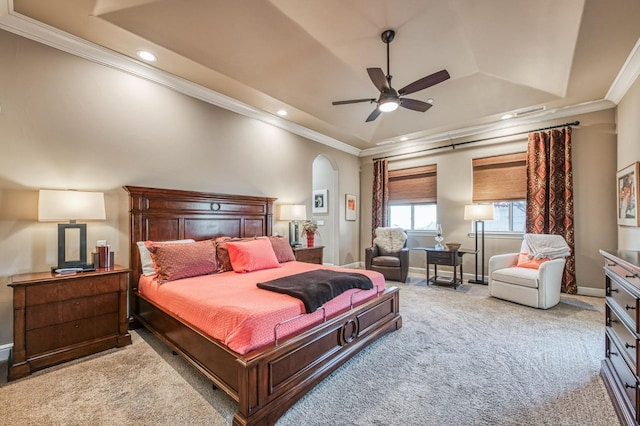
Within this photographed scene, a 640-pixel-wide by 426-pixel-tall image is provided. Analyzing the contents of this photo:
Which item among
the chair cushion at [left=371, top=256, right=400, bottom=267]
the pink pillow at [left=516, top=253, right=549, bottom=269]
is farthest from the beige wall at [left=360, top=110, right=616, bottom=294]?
the chair cushion at [left=371, top=256, right=400, bottom=267]

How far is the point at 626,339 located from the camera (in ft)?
5.61

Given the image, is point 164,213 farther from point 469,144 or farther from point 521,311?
point 469,144

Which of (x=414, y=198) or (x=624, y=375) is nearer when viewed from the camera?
(x=624, y=375)

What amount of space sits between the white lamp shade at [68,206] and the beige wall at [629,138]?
236 inches

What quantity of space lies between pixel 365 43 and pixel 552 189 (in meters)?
3.92

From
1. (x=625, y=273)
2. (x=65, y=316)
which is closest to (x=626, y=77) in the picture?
(x=625, y=273)

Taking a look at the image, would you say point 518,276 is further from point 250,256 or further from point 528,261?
point 250,256

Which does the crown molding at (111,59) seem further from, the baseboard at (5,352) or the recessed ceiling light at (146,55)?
the baseboard at (5,352)

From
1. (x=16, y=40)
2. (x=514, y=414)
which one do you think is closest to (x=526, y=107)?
(x=514, y=414)

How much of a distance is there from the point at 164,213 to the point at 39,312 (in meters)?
1.45

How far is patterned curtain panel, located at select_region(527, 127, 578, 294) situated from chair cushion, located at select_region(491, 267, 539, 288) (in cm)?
106

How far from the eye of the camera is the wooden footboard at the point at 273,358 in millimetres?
1602

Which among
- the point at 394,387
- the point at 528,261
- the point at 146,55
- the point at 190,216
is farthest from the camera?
the point at 528,261

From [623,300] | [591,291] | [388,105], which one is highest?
[388,105]
